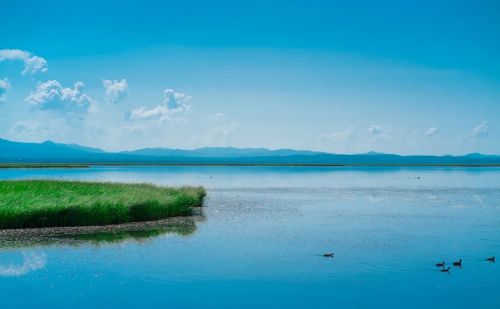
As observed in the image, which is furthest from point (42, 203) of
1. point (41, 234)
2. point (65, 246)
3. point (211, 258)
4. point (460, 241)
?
point (460, 241)

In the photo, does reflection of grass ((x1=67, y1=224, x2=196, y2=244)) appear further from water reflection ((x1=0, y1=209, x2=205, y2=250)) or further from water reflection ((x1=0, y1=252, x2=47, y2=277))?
water reflection ((x1=0, y1=252, x2=47, y2=277))

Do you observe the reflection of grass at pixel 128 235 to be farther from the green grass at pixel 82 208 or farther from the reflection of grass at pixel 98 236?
the green grass at pixel 82 208

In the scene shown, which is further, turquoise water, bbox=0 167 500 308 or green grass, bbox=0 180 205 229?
green grass, bbox=0 180 205 229

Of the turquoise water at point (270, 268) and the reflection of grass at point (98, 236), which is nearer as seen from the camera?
the turquoise water at point (270, 268)

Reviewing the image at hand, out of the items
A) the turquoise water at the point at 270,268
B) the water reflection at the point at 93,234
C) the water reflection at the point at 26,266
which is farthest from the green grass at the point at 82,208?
the water reflection at the point at 26,266

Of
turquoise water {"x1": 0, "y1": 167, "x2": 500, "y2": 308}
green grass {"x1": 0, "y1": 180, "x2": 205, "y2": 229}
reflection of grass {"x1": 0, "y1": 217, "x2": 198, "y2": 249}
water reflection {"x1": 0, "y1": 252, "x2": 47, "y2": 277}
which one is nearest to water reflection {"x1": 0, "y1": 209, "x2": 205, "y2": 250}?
reflection of grass {"x1": 0, "y1": 217, "x2": 198, "y2": 249}

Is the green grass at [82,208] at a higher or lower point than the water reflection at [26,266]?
higher

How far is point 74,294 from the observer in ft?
63.2

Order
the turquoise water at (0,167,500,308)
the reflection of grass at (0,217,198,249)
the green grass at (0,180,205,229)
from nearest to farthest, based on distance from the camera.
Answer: the turquoise water at (0,167,500,308), the reflection of grass at (0,217,198,249), the green grass at (0,180,205,229)

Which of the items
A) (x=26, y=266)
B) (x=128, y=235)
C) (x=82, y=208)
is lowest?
(x=26, y=266)

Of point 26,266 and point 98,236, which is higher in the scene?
point 98,236

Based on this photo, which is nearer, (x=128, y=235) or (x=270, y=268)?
(x=270, y=268)

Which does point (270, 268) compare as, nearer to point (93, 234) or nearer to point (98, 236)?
point (98, 236)

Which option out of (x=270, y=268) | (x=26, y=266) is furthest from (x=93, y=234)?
(x=270, y=268)
